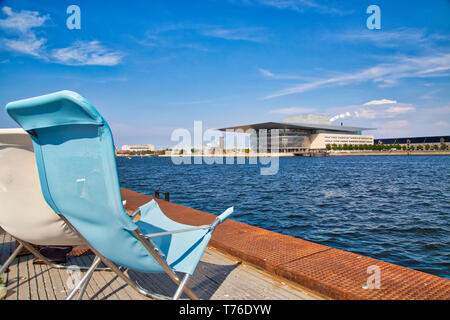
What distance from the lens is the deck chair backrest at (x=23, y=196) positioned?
2117 millimetres

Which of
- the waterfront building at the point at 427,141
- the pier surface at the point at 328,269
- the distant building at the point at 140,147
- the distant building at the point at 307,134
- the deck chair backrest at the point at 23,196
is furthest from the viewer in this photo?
the distant building at the point at 140,147

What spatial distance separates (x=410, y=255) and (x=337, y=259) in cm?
438

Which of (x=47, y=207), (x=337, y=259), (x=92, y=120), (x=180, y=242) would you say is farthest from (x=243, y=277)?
(x=92, y=120)

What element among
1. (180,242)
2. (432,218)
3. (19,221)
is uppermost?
(19,221)

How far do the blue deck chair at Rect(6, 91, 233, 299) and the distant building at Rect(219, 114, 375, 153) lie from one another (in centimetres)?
10843

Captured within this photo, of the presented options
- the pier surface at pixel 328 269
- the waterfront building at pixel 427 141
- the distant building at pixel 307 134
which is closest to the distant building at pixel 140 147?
the distant building at pixel 307 134

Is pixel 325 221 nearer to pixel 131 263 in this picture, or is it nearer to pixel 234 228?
pixel 234 228

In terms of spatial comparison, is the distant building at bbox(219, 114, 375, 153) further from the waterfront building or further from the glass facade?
the waterfront building

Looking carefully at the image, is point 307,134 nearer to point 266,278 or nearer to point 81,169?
point 266,278

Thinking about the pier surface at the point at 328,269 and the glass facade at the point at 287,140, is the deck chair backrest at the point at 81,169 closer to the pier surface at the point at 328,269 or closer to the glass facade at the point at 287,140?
the pier surface at the point at 328,269

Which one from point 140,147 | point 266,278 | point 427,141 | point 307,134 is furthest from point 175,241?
point 140,147

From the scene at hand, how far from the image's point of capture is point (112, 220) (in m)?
1.72

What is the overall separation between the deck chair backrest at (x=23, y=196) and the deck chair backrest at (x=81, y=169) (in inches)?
13.4

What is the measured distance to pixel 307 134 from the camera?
123312 mm
